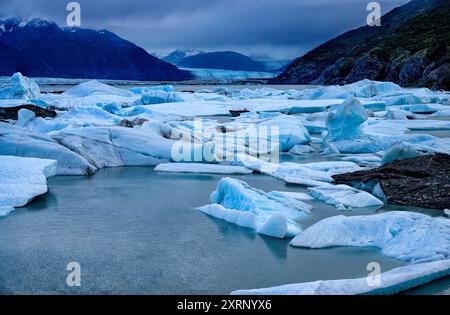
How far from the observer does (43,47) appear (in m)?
112

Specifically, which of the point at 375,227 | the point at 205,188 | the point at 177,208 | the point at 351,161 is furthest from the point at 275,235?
the point at 351,161

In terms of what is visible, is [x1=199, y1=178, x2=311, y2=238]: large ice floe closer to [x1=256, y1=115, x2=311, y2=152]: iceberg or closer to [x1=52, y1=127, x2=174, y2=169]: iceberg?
[x1=52, y1=127, x2=174, y2=169]: iceberg

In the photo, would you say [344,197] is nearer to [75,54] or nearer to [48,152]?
[48,152]

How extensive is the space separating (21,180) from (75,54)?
109 m

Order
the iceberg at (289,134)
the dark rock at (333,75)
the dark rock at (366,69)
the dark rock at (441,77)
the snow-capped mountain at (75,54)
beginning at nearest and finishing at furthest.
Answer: the iceberg at (289,134) < the dark rock at (441,77) < the dark rock at (366,69) < the dark rock at (333,75) < the snow-capped mountain at (75,54)

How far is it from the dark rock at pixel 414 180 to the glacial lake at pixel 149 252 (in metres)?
0.68

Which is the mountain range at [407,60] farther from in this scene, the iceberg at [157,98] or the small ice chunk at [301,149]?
the small ice chunk at [301,149]

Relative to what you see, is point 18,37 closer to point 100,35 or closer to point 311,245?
point 100,35

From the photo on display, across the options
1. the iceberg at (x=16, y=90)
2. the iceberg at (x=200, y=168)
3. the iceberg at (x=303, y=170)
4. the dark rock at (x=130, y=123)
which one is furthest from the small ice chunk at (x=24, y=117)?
the iceberg at (x=16, y=90)

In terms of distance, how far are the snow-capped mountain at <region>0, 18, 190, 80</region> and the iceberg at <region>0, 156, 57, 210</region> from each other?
97.5 metres

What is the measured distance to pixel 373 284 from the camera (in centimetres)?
380

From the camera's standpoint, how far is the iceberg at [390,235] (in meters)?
4.57

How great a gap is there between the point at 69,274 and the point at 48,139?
5.59m

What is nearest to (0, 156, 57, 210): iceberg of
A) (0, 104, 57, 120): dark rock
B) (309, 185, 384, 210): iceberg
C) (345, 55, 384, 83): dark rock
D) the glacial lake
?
the glacial lake
